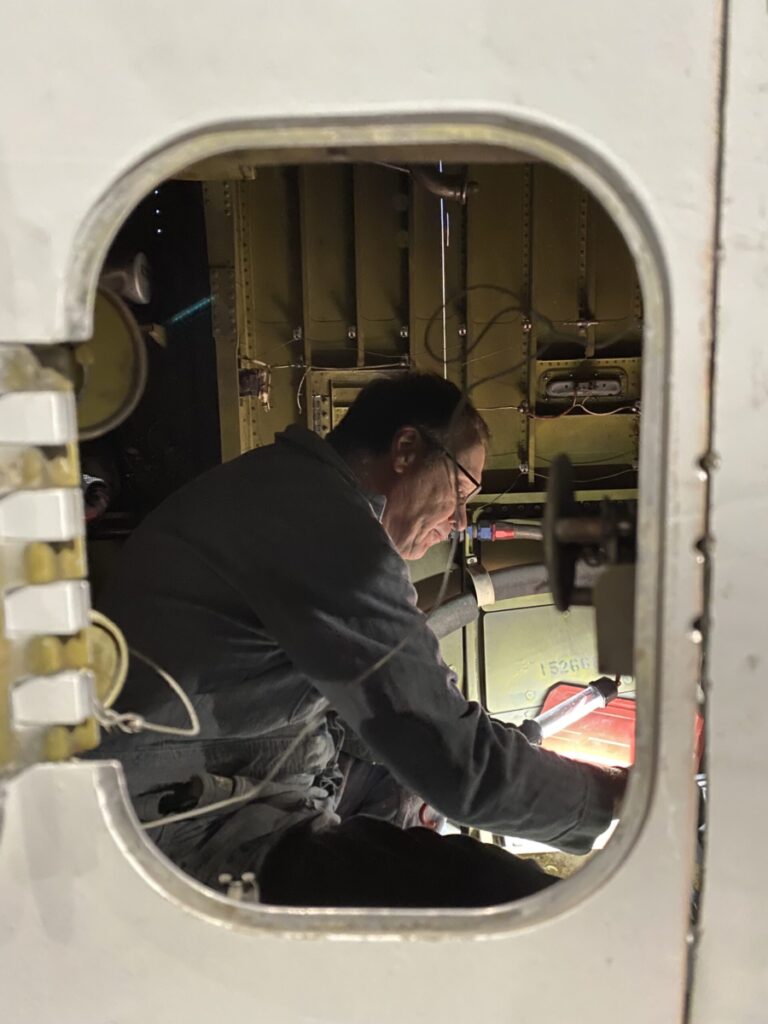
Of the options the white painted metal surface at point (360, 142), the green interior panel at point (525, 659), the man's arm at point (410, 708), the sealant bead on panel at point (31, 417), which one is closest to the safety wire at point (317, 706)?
the man's arm at point (410, 708)

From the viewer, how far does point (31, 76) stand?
0.60m

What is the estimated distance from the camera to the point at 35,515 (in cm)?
64

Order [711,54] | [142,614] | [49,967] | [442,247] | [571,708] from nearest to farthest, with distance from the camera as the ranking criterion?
[711,54] → [49,967] → [142,614] → [571,708] → [442,247]

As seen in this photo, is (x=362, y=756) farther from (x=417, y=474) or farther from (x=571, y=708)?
(x=571, y=708)

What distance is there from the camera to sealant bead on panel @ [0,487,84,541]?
64 centimetres

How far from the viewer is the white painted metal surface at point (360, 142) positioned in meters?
0.58

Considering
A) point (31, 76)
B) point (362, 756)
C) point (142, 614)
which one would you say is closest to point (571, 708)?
point (362, 756)

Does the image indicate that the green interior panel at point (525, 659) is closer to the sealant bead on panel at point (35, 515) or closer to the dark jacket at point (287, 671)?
the dark jacket at point (287, 671)

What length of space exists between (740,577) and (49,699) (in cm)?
57

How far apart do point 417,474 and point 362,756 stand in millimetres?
514

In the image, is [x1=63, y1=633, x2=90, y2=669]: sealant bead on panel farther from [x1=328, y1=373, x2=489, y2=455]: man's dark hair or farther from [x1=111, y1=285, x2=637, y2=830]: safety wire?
[x1=328, y1=373, x2=489, y2=455]: man's dark hair

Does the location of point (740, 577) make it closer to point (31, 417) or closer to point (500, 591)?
point (31, 417)

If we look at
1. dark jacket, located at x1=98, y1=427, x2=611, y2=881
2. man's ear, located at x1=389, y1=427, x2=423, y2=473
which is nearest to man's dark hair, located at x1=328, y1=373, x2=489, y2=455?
man's ear, located at x1=389, y1=427, x2=423, y2=473

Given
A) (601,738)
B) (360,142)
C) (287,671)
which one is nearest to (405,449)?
(287,671)
